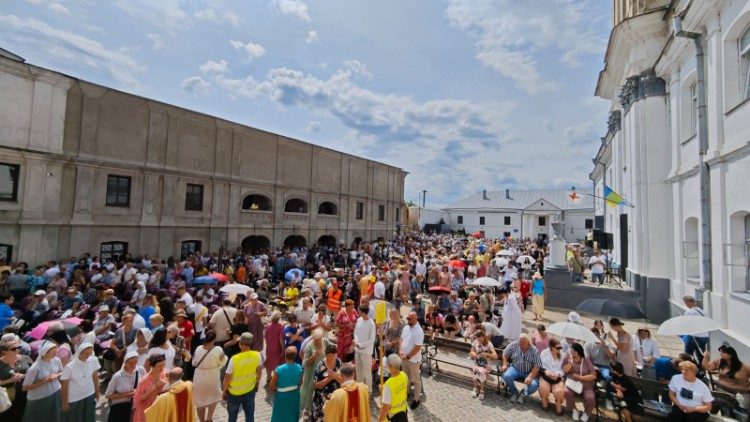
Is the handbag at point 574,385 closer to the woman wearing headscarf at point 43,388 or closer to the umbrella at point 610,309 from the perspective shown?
the umbrella at point 610,309

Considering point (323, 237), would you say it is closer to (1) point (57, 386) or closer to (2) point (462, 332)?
(2) point (462, 332)

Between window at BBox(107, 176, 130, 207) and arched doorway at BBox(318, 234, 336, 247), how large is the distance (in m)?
14.3

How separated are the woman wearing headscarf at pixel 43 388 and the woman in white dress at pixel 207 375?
175cm

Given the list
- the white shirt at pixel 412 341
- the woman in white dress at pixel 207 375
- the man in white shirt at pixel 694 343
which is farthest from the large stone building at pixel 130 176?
the man in white shirt at pixel 694 343

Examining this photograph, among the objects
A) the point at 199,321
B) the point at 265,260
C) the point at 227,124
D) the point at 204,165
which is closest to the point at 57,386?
the point at 199,321

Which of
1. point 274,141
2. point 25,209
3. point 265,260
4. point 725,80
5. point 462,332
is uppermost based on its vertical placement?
point 274,141

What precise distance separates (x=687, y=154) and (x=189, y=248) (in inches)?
895

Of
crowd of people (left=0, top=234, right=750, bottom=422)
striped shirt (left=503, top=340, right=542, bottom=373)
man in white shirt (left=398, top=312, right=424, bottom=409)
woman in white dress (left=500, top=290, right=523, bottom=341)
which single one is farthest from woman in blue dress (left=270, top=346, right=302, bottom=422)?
woman in white dress (left=500, top=290, right=523, bottom=341)

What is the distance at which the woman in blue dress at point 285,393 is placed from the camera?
5215mm

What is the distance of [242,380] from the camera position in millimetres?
5316

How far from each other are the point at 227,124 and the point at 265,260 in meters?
9.42

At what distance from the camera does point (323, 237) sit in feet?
94.8

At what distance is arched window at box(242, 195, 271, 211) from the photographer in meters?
24.4

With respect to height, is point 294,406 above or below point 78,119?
below
